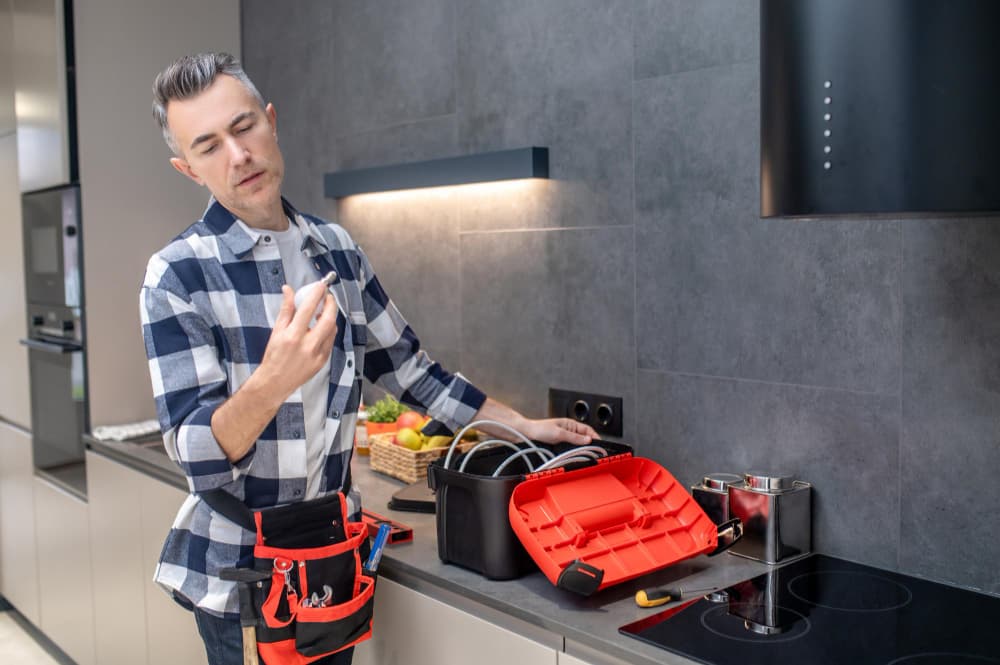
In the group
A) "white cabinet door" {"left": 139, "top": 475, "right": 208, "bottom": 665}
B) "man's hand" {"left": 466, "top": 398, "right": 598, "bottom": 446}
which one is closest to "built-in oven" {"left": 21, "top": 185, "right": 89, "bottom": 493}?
"white cabinet door" {"left": 139, "top": 475, "right": 208, "bottom": 665}

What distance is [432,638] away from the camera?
5.48ft

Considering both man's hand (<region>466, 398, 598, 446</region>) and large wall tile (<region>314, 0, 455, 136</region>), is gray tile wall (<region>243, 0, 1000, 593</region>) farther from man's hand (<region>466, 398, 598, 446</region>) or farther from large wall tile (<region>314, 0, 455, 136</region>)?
man's hand (<region>466, 398, 598, 446</region>)

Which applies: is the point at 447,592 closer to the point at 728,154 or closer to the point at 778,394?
the point at 778,394

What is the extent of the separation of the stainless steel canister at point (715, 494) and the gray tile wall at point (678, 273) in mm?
88

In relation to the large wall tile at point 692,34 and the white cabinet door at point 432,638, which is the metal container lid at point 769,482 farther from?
the large wall tile at point 692,34

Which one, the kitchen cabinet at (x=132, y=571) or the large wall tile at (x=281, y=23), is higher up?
the large wall tile at (x=281, y=23)

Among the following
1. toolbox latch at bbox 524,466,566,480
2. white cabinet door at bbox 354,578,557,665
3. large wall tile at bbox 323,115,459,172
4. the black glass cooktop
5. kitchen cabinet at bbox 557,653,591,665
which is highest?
large wall tile at bbox 323,115,459,172

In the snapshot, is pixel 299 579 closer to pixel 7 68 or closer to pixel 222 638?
pixel 222 638

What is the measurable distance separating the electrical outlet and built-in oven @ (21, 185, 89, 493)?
159cm

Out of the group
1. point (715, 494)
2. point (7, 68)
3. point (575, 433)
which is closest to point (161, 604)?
point (575, 433)

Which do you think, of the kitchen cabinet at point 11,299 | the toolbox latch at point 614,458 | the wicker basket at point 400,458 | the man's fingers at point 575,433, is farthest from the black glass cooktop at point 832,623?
the kitchen cabinet at point 11,299

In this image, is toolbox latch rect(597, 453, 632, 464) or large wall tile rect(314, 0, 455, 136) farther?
large wall tile rect(314, 0, 455, 136)

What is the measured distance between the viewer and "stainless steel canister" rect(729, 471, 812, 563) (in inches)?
67.6

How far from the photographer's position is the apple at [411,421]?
7.99 feet
